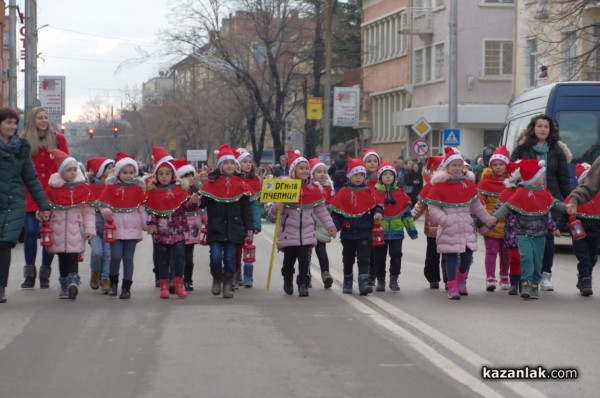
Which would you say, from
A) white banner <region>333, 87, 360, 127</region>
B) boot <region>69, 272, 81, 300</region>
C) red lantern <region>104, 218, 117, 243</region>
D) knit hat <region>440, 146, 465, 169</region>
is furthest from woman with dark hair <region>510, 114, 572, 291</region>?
white banner <region>333, 87, 360, 127</region>

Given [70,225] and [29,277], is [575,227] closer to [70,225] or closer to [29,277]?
[70,225]

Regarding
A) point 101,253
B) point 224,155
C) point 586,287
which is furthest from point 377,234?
point 101,253

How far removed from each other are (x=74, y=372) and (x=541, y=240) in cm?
702

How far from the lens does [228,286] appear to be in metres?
14.6

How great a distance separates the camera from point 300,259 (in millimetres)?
14859

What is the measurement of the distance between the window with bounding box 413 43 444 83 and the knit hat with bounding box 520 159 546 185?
43366 millimetres

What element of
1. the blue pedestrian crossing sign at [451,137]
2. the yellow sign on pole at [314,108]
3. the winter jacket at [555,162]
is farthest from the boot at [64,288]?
the yellow sign on pole at [314,108]

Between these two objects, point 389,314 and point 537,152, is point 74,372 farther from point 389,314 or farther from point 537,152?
point 537,152

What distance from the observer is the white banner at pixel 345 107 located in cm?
5112

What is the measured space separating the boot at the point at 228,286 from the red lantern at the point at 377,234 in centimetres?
169

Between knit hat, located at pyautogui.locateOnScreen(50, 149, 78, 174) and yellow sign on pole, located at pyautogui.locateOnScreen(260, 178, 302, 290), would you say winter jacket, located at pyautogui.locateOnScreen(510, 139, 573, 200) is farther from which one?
knit hat, located at pyautogui.locateOnScreen(50, 149, 78, 174)

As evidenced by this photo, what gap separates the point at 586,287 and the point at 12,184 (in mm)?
6567

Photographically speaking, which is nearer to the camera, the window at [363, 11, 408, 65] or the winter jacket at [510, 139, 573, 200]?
the winter jacket at [510, 139, 573, 200]

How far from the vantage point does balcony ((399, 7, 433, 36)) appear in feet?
195
